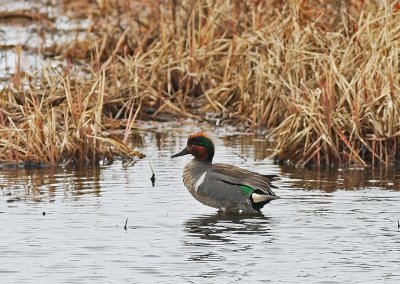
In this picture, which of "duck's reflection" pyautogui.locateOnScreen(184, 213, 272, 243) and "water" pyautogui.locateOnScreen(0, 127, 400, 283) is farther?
"duck's reflection" pyautogui.locateOnScreen(184, 213, 272, 243)

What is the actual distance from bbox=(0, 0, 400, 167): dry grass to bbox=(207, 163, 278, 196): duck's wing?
185 centimetres

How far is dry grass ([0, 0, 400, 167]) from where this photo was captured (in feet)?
37.2

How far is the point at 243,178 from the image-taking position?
31.2 feet

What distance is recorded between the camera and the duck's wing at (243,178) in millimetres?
9375

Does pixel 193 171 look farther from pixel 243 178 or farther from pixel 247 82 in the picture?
pixel 247 82

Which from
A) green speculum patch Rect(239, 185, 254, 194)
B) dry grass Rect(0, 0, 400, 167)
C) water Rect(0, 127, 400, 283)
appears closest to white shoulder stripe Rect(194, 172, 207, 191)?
Result: water Rect(0, 127, 400, 283)

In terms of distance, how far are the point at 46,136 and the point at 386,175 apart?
3.05 m

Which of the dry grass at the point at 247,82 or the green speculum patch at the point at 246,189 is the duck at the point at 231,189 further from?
the dry grass at the point at 247,82

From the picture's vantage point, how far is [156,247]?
8.05 metres

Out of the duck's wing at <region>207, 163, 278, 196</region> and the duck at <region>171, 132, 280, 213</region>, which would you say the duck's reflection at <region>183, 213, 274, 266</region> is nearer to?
the duck at <region>171, 132, 280, 213</region>

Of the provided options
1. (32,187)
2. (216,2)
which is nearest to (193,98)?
(216,2)

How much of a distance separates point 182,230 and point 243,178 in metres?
0.98

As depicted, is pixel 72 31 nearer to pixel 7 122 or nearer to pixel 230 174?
pixel 7 122

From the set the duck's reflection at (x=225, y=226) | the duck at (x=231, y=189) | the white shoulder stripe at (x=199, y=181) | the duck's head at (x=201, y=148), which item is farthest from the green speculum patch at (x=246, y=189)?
the duck's head at (x=201, y=148)
